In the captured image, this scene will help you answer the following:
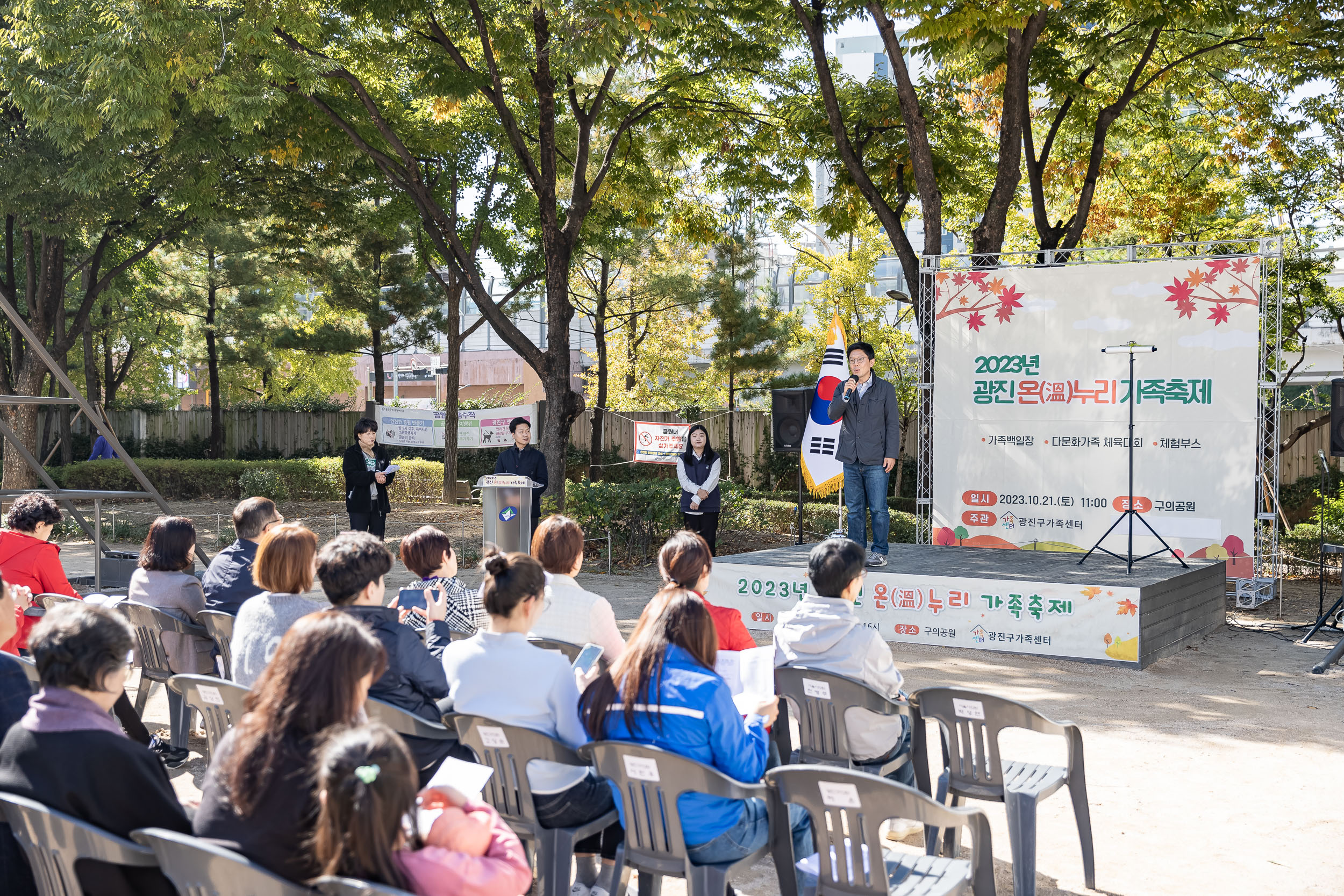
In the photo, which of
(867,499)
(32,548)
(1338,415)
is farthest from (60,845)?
(1338,415)

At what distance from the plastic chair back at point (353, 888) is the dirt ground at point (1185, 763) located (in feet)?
6.89

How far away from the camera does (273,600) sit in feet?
11.8

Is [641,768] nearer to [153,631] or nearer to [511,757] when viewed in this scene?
[511,757]

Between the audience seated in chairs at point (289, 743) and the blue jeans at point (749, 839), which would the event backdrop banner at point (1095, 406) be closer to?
the blue jeans at point (749, 839)

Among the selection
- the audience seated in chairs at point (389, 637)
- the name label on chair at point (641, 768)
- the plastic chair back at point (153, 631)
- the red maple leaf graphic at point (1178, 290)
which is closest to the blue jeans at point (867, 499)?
Result: the red maple leaf graphic at point (1178, 290)

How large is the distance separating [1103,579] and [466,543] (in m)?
8.18

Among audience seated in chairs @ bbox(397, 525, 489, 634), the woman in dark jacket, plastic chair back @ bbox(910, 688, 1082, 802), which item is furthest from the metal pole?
plastic chair back @ bbox(910, 688, 1082, 802)

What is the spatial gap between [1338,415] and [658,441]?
7.87 m

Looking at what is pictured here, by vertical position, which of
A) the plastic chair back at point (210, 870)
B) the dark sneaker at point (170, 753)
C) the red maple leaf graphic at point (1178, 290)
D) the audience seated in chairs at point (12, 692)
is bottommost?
the dark sneaker at point (170, 753)

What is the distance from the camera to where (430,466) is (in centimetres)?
2008

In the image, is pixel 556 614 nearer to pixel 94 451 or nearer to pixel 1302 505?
pixel 1302 505

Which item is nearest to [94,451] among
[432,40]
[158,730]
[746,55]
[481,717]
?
[432,40]

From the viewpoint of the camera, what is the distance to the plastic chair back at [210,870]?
1763 millimetres

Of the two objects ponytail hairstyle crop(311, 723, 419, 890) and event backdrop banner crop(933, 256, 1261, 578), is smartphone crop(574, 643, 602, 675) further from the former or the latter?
event backdrop banner crop(933, 256, 1261, 578)
